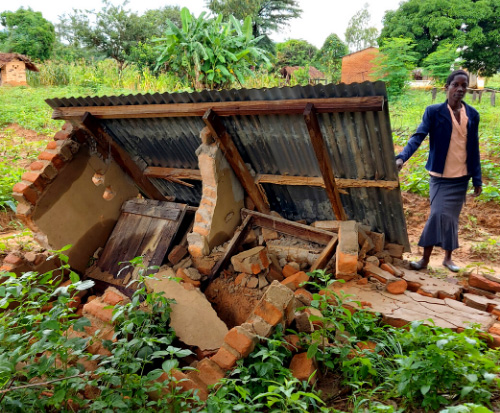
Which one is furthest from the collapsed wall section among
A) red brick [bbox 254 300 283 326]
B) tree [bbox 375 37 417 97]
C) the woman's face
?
tree [bbox 375 37 417 97]

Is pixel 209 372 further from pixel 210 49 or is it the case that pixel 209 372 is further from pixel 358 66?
pixel 358 66

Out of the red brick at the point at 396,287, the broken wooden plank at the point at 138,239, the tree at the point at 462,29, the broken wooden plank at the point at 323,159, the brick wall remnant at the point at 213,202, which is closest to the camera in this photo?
the broken wooden plank at the point at 323,159

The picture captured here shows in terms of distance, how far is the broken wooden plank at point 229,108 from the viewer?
3.22 metres

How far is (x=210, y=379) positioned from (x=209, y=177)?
7.59 ft

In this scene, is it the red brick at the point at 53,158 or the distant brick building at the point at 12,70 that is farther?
the distant brick building at the point at 12,70

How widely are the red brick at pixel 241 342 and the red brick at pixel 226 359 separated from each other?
0.05 meters

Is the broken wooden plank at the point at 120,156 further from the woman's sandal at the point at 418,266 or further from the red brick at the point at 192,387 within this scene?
the woman's sandal at the point at 418,266

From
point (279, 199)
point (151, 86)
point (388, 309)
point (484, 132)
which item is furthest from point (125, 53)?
point (388, 309)

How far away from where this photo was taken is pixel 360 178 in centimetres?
402

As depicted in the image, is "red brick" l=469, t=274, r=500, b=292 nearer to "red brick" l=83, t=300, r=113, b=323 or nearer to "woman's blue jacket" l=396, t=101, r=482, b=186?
"woman's blue jacket" l=396, t=101, r=482, b=186

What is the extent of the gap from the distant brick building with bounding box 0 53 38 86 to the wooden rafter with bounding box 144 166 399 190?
15187 millimetres

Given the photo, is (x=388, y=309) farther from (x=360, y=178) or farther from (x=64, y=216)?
(x=64, y=216)

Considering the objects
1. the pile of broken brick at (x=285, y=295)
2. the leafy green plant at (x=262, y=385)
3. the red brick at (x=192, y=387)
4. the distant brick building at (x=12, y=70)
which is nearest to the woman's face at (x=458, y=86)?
the pile of broken brick at (x=285, y=295)

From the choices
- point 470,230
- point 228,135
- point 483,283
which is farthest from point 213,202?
point 470,230
